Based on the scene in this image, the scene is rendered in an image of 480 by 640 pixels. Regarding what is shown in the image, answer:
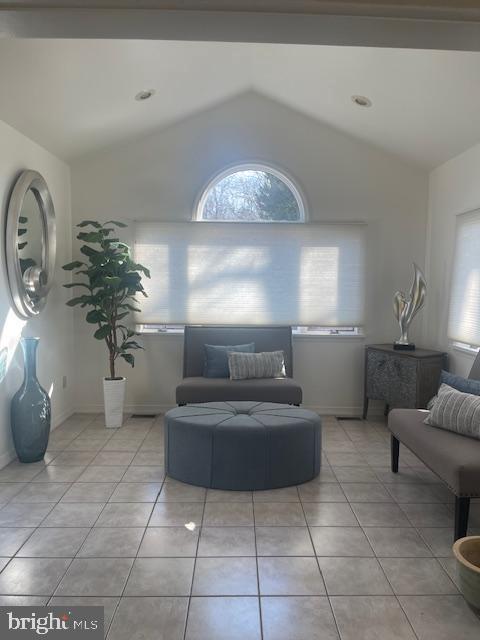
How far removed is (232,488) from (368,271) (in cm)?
274

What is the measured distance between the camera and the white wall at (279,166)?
4.71 m

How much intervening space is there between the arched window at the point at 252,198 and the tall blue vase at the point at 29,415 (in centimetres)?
225

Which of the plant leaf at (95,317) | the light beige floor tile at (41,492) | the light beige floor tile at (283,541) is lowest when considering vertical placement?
the light beige floor tile at (41,492)

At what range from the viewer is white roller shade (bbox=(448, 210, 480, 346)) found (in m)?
3.83

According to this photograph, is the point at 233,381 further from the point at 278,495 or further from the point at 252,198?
the point at 252,198

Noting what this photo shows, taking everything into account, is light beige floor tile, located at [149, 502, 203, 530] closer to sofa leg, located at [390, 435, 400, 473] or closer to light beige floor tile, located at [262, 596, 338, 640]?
light beige floor tile, located at [262, 596, 338, 640]

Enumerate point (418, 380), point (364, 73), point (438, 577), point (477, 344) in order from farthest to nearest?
point (418, 380)
point (477, 344)
point (364, 73)
point (438, 577)

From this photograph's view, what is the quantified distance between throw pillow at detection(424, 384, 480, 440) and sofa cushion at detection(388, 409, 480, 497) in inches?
1.5

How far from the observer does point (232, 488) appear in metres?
3.03

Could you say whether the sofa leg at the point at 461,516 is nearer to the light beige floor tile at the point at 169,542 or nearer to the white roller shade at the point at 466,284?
the light beige floor tile at the point at 169,542

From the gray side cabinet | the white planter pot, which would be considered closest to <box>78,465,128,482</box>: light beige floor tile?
the white planter pot

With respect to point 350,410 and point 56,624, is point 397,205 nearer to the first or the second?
point 350,410

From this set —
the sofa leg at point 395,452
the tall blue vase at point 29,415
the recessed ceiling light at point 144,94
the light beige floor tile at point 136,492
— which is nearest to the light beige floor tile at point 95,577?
the light beige floor tile at point 136,492

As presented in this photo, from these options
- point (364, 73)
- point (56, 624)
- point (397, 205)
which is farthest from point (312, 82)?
point (56, 624)
